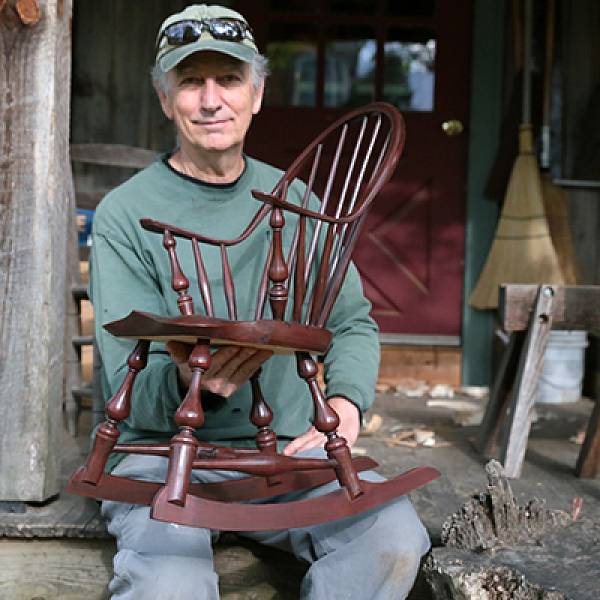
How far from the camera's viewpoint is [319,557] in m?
2.39

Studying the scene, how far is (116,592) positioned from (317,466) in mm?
575

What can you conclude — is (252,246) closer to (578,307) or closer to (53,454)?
(53,454)

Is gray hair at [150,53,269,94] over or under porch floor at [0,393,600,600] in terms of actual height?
over

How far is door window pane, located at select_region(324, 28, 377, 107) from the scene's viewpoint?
19.0 feet

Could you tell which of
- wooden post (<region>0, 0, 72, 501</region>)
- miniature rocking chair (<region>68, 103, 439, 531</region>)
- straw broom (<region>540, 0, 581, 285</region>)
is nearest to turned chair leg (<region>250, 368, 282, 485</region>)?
miniature rocking chair (<region>68, 103, 439, 531</region>)

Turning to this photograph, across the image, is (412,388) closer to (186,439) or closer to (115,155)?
(115,155)

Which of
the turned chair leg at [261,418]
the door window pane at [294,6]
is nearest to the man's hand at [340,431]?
the turned chair leg at [261,418]

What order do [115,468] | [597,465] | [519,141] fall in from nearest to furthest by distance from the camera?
[115,468] → [597,465] → [519,141]

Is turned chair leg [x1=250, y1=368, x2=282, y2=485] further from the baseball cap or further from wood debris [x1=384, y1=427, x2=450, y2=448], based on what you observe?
wood debris [x1=384, y1=427, x2=450, y2=448]

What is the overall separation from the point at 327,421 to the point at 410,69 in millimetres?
4153

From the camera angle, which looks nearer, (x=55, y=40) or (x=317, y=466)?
(x=317, y=466)

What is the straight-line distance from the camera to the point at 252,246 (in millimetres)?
2633

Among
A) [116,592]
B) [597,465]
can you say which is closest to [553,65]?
[597,465]

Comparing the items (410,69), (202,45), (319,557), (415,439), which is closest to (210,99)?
(202,45)
